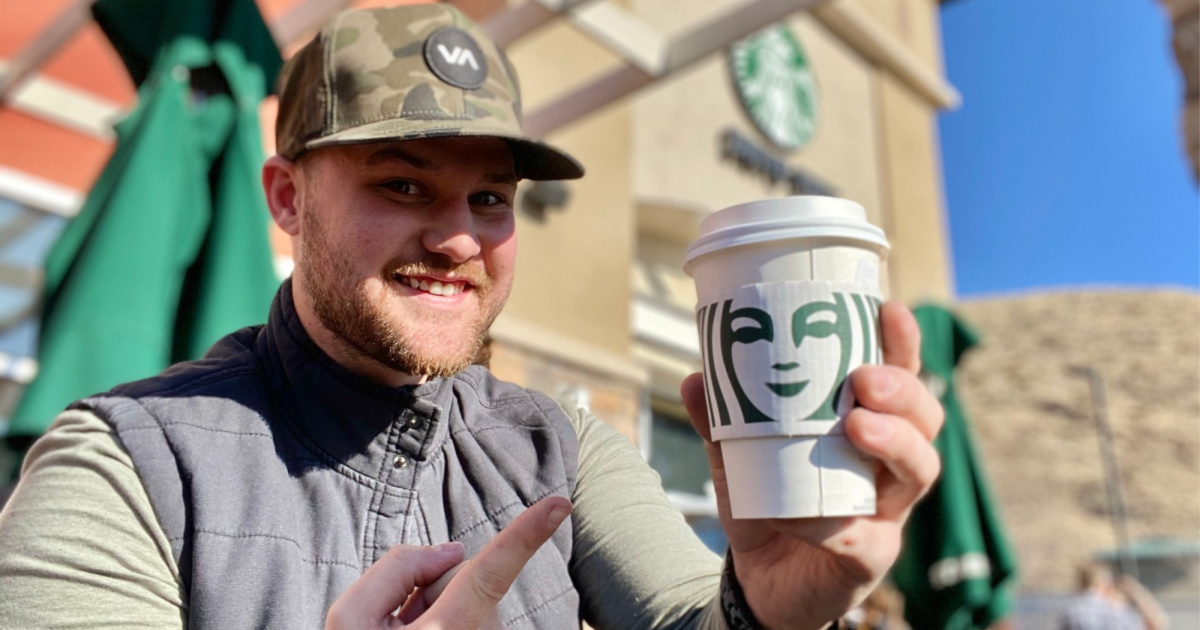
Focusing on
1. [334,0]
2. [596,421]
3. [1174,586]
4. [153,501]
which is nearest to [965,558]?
[596,421]

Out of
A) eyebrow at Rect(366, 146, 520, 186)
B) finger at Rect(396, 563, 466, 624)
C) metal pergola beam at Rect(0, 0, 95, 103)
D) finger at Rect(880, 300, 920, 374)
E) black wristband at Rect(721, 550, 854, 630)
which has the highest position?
metal pergola beam at Rect(0, 0, 95, 103)

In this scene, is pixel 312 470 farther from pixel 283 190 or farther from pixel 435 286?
pixel 283 190

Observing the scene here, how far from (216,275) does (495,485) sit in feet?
3.96

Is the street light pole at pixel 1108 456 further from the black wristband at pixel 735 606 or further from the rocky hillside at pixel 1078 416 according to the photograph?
the black wristband at pixel 735 606

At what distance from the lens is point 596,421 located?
1439 millimetres

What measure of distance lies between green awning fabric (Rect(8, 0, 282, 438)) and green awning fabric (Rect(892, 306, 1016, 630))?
2.67 meters

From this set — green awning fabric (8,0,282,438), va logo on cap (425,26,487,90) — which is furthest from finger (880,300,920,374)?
green awning fabric (8,0,282,438)

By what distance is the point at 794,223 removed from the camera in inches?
34.7

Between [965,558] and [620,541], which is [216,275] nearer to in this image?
[620,541]

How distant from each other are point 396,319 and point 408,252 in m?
0.08

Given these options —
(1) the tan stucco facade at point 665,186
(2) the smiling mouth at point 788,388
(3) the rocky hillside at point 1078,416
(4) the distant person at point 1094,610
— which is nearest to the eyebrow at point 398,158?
(2) the smiling mouth at point 788,388

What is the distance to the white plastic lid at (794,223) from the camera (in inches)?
34.5

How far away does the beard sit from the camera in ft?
3.89

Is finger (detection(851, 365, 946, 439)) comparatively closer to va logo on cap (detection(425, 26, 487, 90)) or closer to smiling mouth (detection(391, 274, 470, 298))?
smiling mouth (detection(391, 274, 470, 298))
